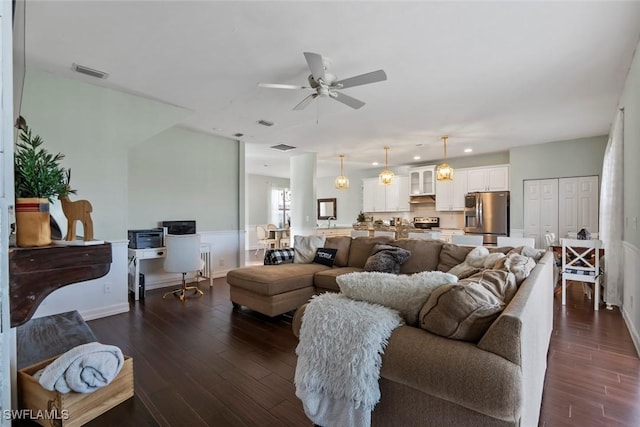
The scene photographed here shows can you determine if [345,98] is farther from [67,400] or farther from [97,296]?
[97,296]

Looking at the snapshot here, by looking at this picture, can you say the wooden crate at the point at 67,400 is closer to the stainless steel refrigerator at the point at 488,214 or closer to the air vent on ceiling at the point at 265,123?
the air vent on ceiling at the point at 265,123

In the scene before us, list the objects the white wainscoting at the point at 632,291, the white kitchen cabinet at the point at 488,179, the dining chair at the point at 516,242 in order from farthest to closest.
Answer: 1. the white kitchen cabinet at the point at 488,179
2. the dining chair at the point at 516,242
3. the white wainscoting at the point at 632,291

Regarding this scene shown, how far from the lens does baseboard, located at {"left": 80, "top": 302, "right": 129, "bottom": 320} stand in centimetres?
348

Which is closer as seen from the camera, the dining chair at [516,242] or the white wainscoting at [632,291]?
the white wainscoting at [632,291]

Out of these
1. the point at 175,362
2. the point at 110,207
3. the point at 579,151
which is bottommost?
the point at 175,362

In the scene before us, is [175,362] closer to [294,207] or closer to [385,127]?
[385,127]

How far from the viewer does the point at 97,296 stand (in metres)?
3.58

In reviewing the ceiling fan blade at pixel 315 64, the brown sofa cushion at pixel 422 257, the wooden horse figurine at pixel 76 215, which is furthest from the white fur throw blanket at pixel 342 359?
the brown sofa cushion at pixel 422 257

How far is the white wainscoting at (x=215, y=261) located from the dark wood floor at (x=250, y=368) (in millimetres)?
1172

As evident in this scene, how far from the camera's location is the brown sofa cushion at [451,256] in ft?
11.3

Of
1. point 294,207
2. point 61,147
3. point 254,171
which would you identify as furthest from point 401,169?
point 61,147

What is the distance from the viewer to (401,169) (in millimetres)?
8695

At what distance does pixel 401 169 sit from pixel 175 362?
24.8 feet

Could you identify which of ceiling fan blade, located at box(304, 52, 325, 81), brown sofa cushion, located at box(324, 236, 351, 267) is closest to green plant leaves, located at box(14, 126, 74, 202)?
ceiling fan blade, located at box(304, 52, 325, 81)
